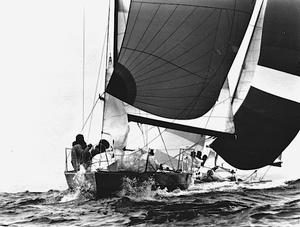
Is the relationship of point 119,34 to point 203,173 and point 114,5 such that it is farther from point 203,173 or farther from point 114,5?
point 203,173

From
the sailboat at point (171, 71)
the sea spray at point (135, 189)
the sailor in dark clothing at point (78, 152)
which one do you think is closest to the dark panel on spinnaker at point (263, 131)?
the sailboat at point (171, 71)

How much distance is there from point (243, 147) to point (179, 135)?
9.06 feet

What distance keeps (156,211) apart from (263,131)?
8133 mm

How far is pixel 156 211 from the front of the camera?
1118 cm

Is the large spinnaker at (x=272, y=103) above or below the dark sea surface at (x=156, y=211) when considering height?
above

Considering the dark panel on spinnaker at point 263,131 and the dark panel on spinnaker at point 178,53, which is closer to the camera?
the dark panel on spinnaker at point 178,53

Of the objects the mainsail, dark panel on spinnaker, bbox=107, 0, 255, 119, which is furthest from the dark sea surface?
dark panel on spinnaker, bbox=107, 0, 255, 119

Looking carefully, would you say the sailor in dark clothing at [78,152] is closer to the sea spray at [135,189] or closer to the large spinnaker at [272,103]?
the sea spray at [135,189]

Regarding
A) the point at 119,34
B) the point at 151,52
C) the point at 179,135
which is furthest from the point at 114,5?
the point at 179,135

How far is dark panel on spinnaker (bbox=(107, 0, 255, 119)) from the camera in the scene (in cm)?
1333

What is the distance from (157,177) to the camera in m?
14.4

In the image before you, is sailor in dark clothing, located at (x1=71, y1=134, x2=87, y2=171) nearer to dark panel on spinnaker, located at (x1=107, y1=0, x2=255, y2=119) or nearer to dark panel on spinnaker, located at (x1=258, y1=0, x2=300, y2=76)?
dark panel on spinnaker, located at (x1=107, y1=0, x2=255, y2=119)

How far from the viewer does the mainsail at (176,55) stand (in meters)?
13.3

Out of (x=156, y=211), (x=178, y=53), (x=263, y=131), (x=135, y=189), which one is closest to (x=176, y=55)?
(x=178, y=53)
